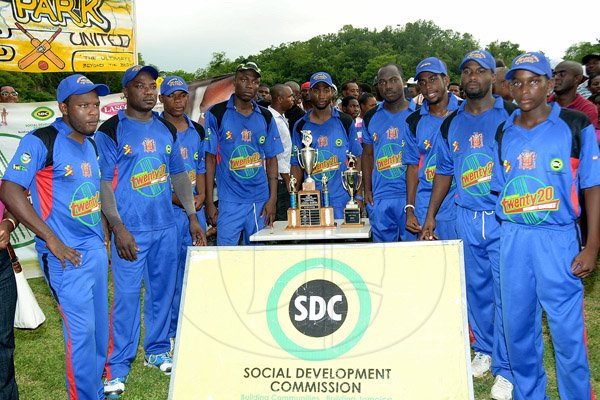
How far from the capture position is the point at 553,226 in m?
3.51

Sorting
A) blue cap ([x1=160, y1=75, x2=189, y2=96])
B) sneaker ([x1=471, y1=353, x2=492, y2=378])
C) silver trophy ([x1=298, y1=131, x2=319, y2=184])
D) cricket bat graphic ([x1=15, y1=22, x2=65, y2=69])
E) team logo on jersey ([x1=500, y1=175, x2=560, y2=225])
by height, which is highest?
cricket bat graphic ([x1=15, y1=22, x2=65, y2=69])

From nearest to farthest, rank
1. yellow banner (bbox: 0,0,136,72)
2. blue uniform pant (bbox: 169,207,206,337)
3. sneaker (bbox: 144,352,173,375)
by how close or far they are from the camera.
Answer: sneaker (bbox: 144,352,173,375) → blue uniform pant (bbox: 169,207,206,337) → yellow banner (bbox: 0,0,136,72)

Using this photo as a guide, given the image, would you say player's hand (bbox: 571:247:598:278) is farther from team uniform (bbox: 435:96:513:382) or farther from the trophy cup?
the trophy cup

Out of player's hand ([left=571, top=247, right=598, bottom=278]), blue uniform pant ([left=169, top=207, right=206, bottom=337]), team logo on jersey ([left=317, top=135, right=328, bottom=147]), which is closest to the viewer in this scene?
player's hand ([left=571, top=247, right=598, bottom=278])

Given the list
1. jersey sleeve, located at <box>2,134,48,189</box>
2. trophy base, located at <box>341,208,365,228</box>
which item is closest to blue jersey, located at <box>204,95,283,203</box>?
trophy base, located at <box>341,208,365,228</box>

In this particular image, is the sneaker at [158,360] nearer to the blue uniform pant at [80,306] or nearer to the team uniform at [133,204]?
the team uniform at [133,204]

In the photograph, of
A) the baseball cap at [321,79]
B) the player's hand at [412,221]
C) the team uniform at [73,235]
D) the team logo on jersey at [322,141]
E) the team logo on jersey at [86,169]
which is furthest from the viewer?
the team logo on jersey at [322,141]

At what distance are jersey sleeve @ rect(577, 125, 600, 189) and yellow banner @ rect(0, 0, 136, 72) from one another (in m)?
5.50

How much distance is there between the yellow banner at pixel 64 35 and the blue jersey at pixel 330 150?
97.5 inches

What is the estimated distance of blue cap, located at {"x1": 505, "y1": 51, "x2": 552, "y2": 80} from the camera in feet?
11.8

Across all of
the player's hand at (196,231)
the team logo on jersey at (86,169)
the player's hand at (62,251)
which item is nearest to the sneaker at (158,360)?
the player's hand at (196,231)

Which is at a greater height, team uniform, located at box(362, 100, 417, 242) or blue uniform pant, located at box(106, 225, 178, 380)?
team uniform, located at box(362, 100, 417, 242)

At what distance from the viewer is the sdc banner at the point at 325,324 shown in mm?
2971

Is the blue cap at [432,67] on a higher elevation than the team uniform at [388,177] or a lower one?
higher
